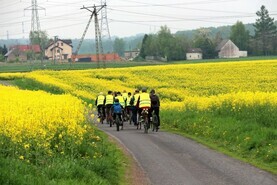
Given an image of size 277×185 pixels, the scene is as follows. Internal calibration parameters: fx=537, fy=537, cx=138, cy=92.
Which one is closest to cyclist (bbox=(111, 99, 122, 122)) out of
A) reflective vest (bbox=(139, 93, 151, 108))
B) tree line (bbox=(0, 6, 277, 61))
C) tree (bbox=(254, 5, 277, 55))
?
reflective vest (bbox=(139, 93, 151, 108))

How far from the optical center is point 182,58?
138 m

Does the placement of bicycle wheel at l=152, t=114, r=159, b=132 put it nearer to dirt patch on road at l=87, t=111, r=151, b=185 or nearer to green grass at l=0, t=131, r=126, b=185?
dirt patch on road at l=87, t=111, r=151, b=185

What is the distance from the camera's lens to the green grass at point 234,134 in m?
15.6

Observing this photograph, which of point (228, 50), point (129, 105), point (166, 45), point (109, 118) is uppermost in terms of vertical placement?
point (166, 45)

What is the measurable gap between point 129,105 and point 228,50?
128050mm

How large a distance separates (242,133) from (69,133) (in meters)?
7.58

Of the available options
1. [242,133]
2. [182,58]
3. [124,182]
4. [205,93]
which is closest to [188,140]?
[242,133]

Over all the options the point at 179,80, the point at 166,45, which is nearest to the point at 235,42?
the point at 166,45

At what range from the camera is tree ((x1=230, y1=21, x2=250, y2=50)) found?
152 m

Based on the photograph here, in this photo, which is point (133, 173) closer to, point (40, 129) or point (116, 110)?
point (40, 129)

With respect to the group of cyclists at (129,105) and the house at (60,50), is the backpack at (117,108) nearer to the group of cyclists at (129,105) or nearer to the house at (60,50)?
the group of cyclists at (129,105)

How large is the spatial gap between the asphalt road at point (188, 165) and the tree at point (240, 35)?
13546 centimetres

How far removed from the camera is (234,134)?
18.8 m

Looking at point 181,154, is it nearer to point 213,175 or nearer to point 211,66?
point 213,175
